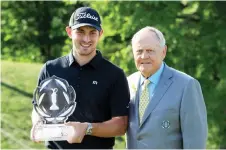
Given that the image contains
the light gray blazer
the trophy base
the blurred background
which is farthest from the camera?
the blurred background

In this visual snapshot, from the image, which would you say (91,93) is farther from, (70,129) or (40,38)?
(40,38)

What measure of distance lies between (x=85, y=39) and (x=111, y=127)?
59cm

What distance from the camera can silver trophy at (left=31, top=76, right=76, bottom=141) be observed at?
3.71 meters

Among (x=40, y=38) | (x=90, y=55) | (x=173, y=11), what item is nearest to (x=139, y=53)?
(x=90, y=55)

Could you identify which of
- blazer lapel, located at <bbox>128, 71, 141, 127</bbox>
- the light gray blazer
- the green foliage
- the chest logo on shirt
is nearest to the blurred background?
the green foliage

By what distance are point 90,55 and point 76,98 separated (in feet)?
1.00

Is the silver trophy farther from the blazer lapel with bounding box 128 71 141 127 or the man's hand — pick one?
the blazer lapel with bounding box 128 71 141 127

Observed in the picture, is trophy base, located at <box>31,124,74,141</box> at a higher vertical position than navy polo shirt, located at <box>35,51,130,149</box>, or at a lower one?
lower

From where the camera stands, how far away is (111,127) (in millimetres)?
3756

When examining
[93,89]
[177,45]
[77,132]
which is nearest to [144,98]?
[93,89]

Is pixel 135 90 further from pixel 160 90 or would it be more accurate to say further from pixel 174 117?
pixel 174 117

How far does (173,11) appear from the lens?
903 cm

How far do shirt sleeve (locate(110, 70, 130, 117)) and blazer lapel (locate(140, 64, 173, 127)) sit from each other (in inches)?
8.0

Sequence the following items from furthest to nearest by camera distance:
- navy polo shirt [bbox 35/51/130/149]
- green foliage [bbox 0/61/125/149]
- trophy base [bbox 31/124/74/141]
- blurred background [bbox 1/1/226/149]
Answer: green foliage [bbox 0/61/125/149], blurred background [bbox 1/1/226/149], navy polo shirt [bbox 35/51/130/149], trophy base [bbox 31/124/74/141]
